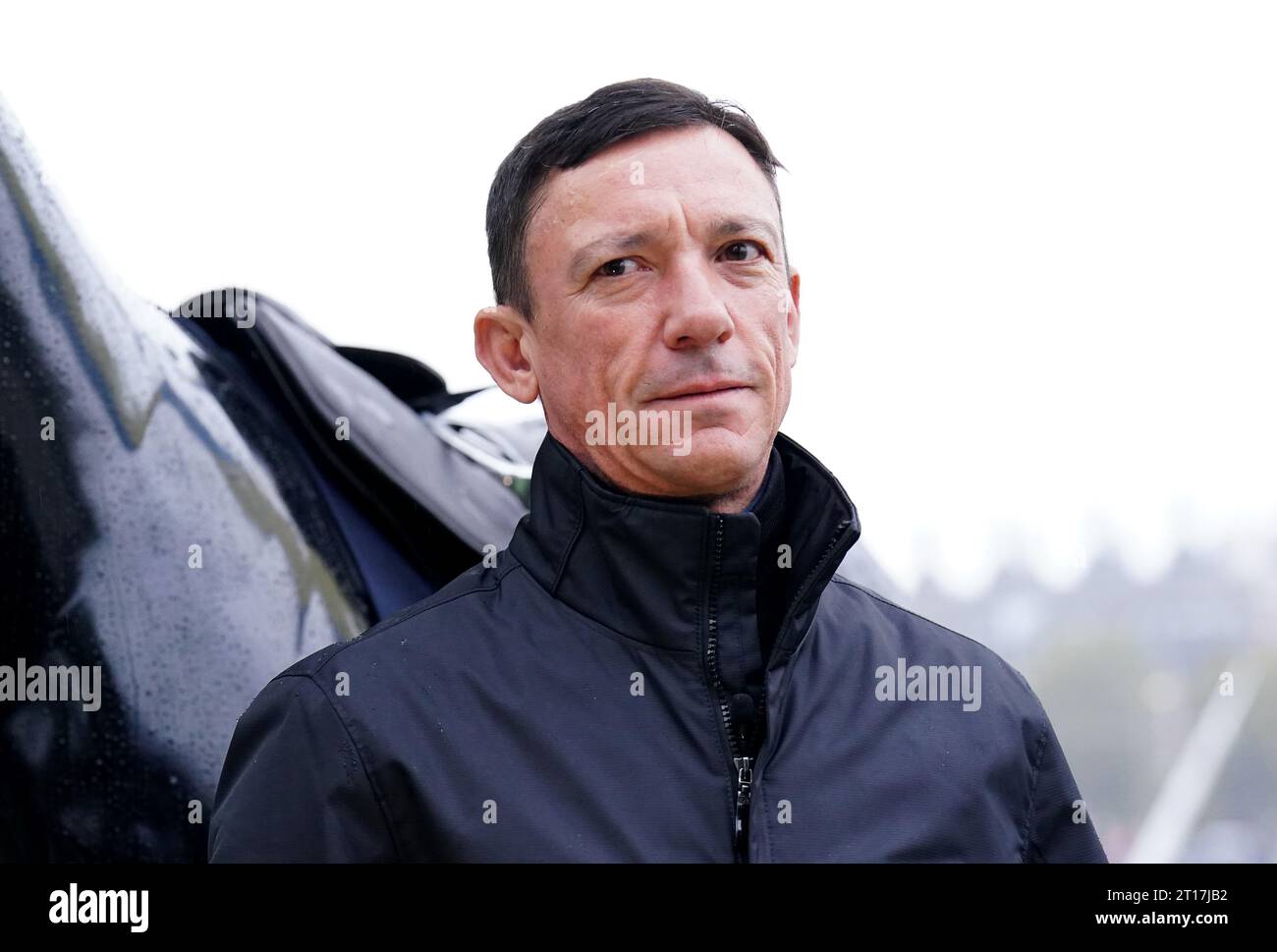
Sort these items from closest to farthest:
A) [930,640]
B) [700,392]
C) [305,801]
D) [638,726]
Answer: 1. [305,801]
2. [638,726]
3. [700,392]
4. [930,640]

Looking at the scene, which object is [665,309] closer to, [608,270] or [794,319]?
[608,270]

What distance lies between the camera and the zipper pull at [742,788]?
1400mm

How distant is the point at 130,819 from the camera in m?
1.76

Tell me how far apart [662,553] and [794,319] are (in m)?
0.48

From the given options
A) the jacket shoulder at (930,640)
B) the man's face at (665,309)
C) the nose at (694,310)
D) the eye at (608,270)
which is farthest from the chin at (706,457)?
the jacket shoulder at (930,640)

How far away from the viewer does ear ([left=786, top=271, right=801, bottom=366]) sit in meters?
1.75

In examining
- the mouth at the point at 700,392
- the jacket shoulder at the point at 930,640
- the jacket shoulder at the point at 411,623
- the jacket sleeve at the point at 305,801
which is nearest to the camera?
the jacket sleeve at the point at 305,801

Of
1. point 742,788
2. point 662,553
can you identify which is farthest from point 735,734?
point 662,553

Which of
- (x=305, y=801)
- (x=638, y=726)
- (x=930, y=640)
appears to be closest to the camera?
(x=305, y=801)

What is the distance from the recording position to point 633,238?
5.13 feet

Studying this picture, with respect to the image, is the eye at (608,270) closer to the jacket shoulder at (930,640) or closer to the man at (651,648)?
the man at (651,648)

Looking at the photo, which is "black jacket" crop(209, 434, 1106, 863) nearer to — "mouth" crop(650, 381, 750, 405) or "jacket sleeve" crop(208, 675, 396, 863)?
"jacket sleeve" crop(208, 675, 396, 863)

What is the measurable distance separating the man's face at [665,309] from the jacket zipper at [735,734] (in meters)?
0.13

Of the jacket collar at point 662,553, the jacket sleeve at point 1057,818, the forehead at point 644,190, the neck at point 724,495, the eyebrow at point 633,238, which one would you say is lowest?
the jacket sleeve at point 1057,818
